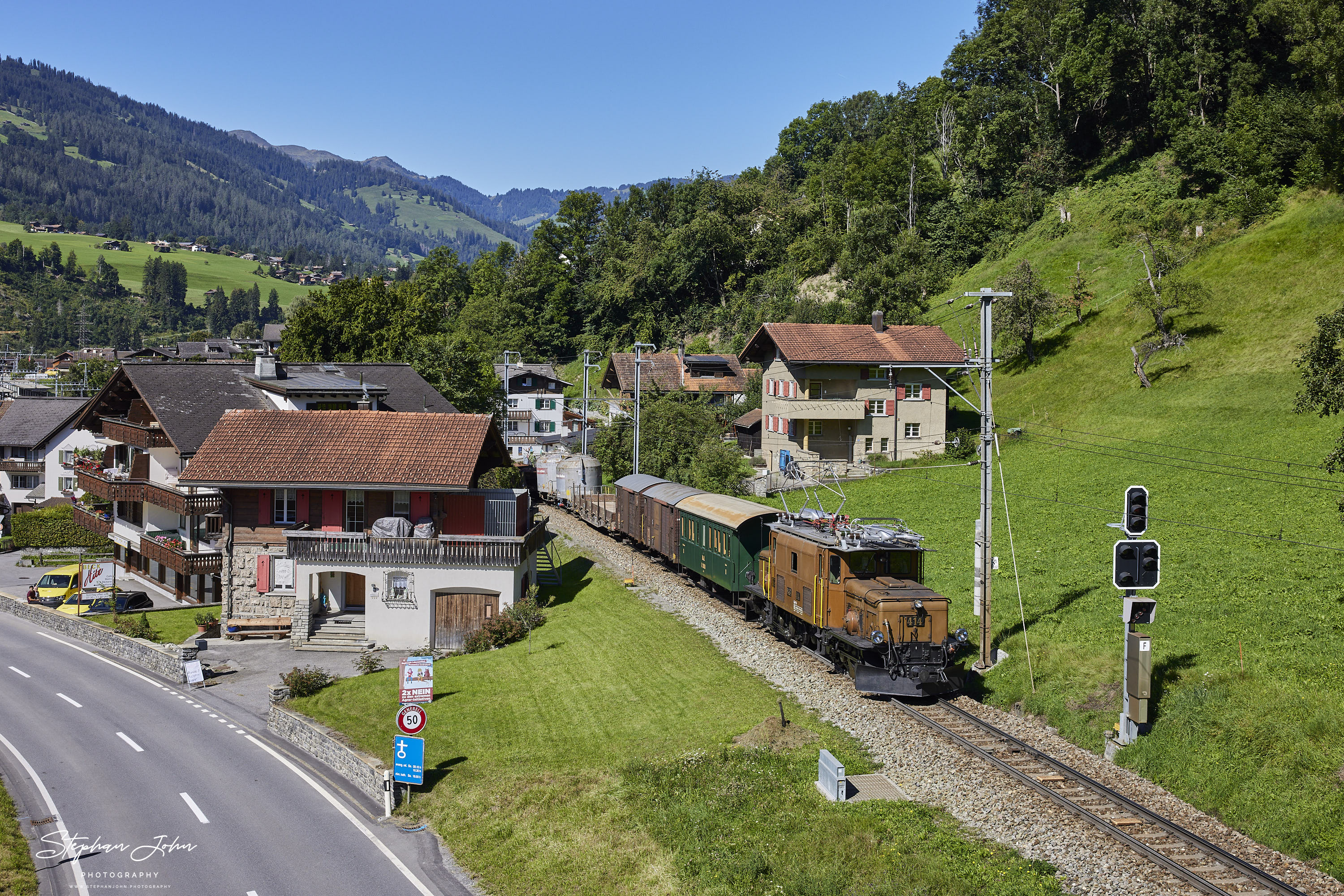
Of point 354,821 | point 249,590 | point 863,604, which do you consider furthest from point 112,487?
point 863,604

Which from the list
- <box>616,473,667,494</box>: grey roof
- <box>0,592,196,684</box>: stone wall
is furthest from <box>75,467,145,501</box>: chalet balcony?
<box>616,473,667,494</box>: grey roof

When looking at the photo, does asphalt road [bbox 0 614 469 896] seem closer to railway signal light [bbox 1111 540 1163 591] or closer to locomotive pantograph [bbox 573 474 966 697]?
locomotive pantograph [bbox 573 474 966 697]

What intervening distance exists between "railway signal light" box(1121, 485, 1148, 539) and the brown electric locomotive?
4.04 meters

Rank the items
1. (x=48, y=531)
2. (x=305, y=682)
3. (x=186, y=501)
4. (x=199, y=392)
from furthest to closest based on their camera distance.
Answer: (x=48, y=531) < (x=199, y=392) < (x=186, y=501) < (x=305, y=682)

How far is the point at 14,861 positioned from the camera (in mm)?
16234

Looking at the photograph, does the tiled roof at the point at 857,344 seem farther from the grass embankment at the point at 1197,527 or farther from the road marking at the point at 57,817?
the road marking at the point at 57,817

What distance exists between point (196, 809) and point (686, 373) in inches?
2561

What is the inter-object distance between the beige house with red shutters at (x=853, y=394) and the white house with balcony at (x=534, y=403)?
94.2ft

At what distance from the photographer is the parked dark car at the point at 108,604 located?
1563 inches

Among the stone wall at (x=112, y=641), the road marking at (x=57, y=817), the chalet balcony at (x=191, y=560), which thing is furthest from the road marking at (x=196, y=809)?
the chalet balcony at (x=191, y=560)

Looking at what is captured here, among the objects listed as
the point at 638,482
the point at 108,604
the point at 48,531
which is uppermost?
the point at 638,482

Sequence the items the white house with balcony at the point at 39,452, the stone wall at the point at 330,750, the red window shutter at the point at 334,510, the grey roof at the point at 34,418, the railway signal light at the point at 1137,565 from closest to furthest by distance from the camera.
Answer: the railway signal light at the point at 1137,565 < the stone wall at the point at 330,750 < the red window shutter at the point at 334,510 < the white house with balcony at the point at 39,452 < the grey roof at the point at 34,418

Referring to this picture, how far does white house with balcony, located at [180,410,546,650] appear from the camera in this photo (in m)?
31.3

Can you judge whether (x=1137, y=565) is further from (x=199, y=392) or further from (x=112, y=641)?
(x=199, y=392)
